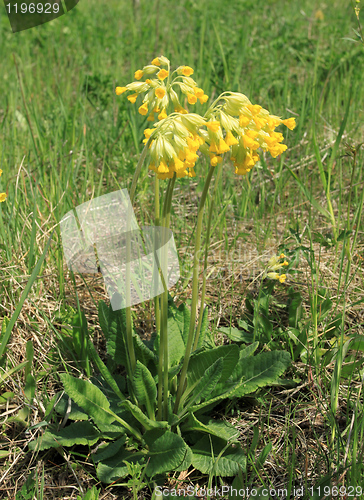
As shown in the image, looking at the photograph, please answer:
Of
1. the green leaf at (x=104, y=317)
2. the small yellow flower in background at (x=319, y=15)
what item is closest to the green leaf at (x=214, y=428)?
the green leaf at (x=104, y=317)

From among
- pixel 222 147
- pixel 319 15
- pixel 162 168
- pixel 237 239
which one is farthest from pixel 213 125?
pixel 319 15

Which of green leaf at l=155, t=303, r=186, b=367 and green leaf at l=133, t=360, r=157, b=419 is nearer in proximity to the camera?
green leaf at l=133, t=360, r=157, b=419

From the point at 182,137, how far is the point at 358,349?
1.18 meters

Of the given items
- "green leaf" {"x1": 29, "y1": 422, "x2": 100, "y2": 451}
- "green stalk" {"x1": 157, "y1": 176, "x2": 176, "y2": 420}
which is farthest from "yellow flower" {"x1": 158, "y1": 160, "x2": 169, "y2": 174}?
"green leaf" {"x1": 29, "y1": 422, "x2": 100, "y2": 451}

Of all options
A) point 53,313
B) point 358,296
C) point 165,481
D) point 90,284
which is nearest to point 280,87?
point 358,296

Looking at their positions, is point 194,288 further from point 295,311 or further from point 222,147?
point 295,311

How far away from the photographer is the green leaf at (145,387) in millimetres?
1586

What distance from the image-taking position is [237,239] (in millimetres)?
2547

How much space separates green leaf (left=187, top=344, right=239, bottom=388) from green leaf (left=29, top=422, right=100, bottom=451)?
0.40 meters

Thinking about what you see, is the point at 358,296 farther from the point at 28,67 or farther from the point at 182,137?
the point at 28,67

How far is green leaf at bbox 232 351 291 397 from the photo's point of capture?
177 centimetres

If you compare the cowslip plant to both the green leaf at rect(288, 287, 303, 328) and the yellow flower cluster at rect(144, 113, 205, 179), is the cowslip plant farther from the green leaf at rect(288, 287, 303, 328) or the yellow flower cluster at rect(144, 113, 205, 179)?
the green leaf at rect(288, 287, 303, 328)

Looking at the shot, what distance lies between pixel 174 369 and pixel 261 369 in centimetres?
35

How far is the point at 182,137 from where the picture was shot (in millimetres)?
1209
